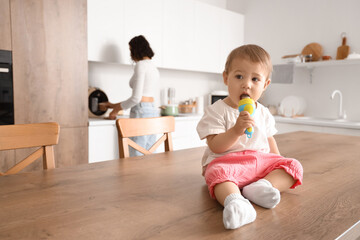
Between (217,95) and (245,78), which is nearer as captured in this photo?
(245,78)

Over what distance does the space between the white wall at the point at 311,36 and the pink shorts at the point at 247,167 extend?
2954 mm

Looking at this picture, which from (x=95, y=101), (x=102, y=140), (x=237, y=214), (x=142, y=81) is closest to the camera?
(x=237, y=214)

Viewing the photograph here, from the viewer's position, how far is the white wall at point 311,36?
3277 mm

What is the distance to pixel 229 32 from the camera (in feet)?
13.3

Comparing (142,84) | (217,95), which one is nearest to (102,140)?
(142,84)

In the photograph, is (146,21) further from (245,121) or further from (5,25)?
(245,121)

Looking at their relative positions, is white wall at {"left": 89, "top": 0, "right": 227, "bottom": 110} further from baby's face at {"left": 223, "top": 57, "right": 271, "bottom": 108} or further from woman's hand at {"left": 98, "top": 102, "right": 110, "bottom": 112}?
baby's face at {"left": 223, "top": 57, "right": 271, "bottom": 108}

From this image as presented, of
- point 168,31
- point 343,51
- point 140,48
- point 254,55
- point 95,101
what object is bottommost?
point 95,101

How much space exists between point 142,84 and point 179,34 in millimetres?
1251

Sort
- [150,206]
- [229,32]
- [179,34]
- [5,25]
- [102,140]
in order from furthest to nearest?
1. [229,32]
2. [179,34]
3. [102,140]
4. [5,25]
5. [150,206]

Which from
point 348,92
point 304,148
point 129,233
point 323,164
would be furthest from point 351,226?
point 348,92

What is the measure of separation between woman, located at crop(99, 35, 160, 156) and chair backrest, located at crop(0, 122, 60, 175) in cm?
119

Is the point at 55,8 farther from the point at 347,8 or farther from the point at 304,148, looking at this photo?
the point at 347,8

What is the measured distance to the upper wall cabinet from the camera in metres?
2.80
